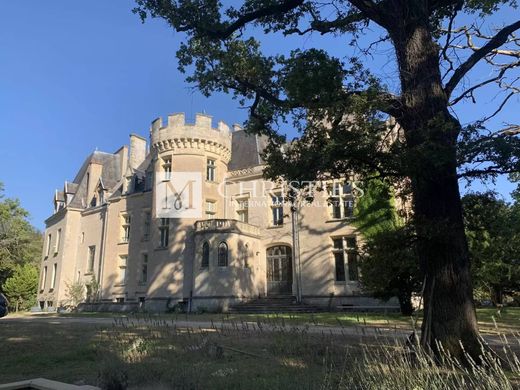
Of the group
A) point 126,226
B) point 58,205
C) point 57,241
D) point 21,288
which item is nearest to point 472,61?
point 126,226

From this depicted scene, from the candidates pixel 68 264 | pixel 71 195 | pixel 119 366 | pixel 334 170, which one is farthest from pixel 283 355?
pixel 71 195

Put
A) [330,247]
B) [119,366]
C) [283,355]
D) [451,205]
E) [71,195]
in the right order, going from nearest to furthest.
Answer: [119,366]
[451,205]
[283,355]
[330,247]
[71,195]

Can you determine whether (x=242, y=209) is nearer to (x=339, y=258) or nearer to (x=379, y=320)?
(x=339, y=258)

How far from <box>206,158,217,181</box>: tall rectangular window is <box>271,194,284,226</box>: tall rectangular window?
4647mm

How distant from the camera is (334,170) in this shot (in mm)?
7699

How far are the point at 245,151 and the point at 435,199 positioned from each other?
85.0 ft

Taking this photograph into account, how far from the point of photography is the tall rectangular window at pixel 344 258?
2564 centimetres

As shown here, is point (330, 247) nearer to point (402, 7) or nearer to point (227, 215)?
point (227, 215)

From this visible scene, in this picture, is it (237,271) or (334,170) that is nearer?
(334,170)

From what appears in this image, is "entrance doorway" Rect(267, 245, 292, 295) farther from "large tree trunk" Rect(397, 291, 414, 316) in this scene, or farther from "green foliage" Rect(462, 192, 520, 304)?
"green foliage" Rect(462, 192, 520, 304)

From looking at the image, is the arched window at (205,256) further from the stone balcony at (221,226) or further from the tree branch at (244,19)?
the tree branch at (244,19)

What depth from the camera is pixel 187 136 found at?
29797 millimetres

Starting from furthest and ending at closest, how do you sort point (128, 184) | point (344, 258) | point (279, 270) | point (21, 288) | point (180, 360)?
point (21, 288) → point (128, 184) → point (279, 270) → point (344, 258) → point (180, 360)

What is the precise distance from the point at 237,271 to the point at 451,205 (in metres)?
20.2
